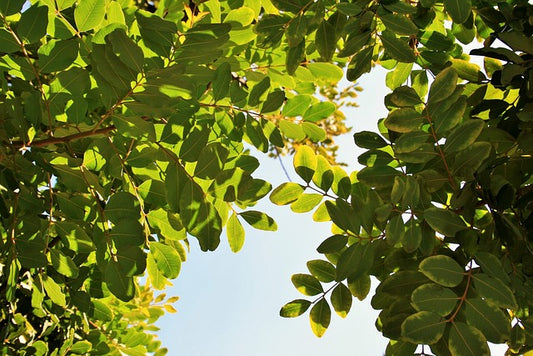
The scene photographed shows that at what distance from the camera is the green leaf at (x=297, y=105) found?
5.30ft

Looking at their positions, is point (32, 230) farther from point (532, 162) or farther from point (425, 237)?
point (532, 162)

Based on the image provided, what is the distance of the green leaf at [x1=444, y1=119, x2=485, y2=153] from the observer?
1193 mm

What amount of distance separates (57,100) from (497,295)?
1.13 meters

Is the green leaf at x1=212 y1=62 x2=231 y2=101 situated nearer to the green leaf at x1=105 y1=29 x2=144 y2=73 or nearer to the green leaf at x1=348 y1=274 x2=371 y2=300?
the green leaf at x1=105 y1=29 x2=144 y2=73

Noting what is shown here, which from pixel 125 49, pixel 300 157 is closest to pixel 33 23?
pixel 125 49

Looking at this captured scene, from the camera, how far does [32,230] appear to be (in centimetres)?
150

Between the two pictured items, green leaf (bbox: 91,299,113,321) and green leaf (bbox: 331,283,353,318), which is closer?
green leaf (bbox: 331,283,353,318)

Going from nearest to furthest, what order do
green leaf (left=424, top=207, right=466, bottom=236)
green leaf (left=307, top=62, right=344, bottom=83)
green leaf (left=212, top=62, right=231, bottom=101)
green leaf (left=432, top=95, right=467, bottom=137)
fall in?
1. green leaf (left=424, top=207, right=466, bottom=236)
2. green leaf (left=432, top=95, right=467, bottom=137)
3. green leaf (left=212, top=62, right=231, bottom=101)
4. green leaf (left=307, top=62, right=344, bottom=83)

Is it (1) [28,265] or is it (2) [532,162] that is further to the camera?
(1) [28,265]

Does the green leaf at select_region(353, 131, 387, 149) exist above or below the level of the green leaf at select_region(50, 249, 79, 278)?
above

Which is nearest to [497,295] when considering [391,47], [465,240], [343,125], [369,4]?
[465,240]

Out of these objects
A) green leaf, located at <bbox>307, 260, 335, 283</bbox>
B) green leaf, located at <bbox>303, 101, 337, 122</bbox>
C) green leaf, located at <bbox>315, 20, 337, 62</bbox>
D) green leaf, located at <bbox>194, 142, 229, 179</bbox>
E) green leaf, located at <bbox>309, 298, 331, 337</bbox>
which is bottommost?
green leaf, located at <bbox>309, 298, 331, 337</bbox>

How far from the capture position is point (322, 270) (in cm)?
147

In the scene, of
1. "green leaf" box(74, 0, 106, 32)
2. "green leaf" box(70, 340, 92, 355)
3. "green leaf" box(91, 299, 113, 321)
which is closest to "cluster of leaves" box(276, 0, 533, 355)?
"green leaf" box(74, 0, 106, 32)
